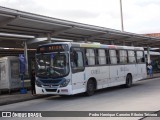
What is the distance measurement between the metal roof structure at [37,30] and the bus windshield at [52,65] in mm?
2402

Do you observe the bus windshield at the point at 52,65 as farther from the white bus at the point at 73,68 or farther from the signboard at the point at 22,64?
the signboard at the point at 22,64

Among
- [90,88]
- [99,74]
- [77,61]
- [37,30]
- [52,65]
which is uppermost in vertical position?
[37,30]

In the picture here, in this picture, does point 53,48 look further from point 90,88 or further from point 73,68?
point 90,88

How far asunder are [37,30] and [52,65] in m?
5.47

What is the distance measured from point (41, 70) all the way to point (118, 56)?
6.00 metres

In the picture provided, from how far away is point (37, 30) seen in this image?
67.7 feet

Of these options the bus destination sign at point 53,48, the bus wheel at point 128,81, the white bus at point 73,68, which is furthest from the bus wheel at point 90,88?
the bus wheel at point 128,81

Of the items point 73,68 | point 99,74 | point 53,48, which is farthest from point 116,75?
point 53,48

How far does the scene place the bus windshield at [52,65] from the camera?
1551 centimetres

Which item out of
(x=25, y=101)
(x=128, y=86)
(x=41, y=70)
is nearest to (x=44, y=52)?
(x=41, y=70)

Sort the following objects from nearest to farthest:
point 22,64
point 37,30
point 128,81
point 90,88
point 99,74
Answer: point 90,88
point 99,74
point 22,64
point 37,30
point 128,81

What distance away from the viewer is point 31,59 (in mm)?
23641

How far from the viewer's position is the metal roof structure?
1692 cm

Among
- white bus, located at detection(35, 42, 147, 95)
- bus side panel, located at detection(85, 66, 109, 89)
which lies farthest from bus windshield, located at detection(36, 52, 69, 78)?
bus side panel, located at detection(85, 66, 109, 89)
